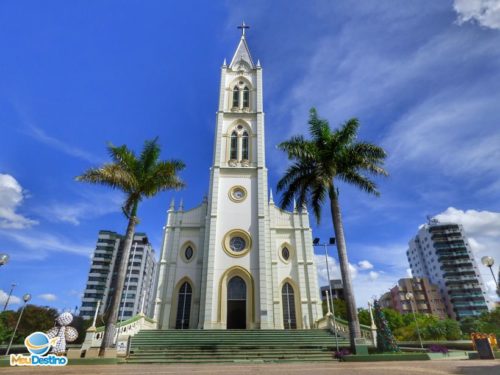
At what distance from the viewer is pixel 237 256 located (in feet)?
78.1

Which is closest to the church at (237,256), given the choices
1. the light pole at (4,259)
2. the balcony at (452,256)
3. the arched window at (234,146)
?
the arched window at (234,146)

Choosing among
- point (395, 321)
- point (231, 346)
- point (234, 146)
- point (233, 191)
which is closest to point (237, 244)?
point (233, 191)

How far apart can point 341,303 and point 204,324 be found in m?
33.2

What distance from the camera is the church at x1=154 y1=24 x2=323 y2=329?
73.0ft

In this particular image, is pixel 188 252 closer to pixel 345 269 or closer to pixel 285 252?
pixel 285 252

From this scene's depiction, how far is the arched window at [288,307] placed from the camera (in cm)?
2275

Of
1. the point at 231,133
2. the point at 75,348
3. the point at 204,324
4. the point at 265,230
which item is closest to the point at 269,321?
the point at 204,324

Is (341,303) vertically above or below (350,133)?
below

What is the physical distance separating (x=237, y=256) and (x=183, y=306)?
5901 mm

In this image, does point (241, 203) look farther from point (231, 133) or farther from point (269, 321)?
point (269, 321)

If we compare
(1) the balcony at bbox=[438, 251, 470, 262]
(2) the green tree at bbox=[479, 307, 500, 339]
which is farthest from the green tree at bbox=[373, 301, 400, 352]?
(1) the balcony at bbox=[438, 251, 470, 262]

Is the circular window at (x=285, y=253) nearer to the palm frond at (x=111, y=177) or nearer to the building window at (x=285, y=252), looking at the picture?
the building window at (x=285, y=252)

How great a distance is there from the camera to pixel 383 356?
11500mm

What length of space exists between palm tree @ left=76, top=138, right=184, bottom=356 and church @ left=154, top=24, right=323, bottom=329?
879 centimetres
